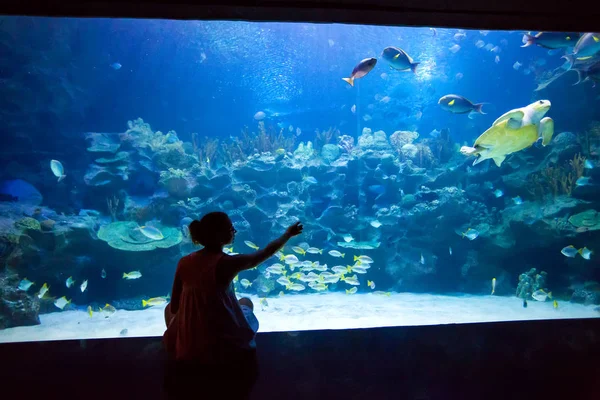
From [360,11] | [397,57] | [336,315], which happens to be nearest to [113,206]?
[336,315]

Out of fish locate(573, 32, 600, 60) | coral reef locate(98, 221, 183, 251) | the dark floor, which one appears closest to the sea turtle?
fish locate(573, 32, 600, 60)

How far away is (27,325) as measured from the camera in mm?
8094

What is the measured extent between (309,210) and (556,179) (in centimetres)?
812

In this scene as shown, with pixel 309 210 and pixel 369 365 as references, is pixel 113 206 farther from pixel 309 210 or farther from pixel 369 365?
pixel 369 365

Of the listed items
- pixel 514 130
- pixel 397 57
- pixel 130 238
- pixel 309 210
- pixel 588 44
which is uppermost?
pixel 397 57

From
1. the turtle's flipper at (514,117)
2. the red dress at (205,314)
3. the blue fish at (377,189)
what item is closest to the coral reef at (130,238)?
the blue fish at (377,189)

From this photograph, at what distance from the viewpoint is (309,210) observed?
11633 millimetres

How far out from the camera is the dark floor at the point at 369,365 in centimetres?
203

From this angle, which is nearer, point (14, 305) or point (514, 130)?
point (514, 130)

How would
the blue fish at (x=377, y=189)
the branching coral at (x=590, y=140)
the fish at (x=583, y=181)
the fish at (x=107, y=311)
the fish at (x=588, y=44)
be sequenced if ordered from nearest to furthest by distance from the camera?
1. the fish at (x=588, y=44)
2. the fish at (x=107, y=311)
3. the fish at (x=583, y=181)
4. the branching coral at (x=590, y=140)
5. the blue fish at (x=377, y=189)

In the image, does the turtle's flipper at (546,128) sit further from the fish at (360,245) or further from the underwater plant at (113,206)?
the underwater plant at (113,206)

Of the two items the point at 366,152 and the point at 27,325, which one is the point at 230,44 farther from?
the point at 27,325

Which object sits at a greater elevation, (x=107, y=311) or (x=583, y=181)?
(x=583, y=181)

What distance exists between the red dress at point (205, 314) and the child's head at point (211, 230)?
3.0 inches
